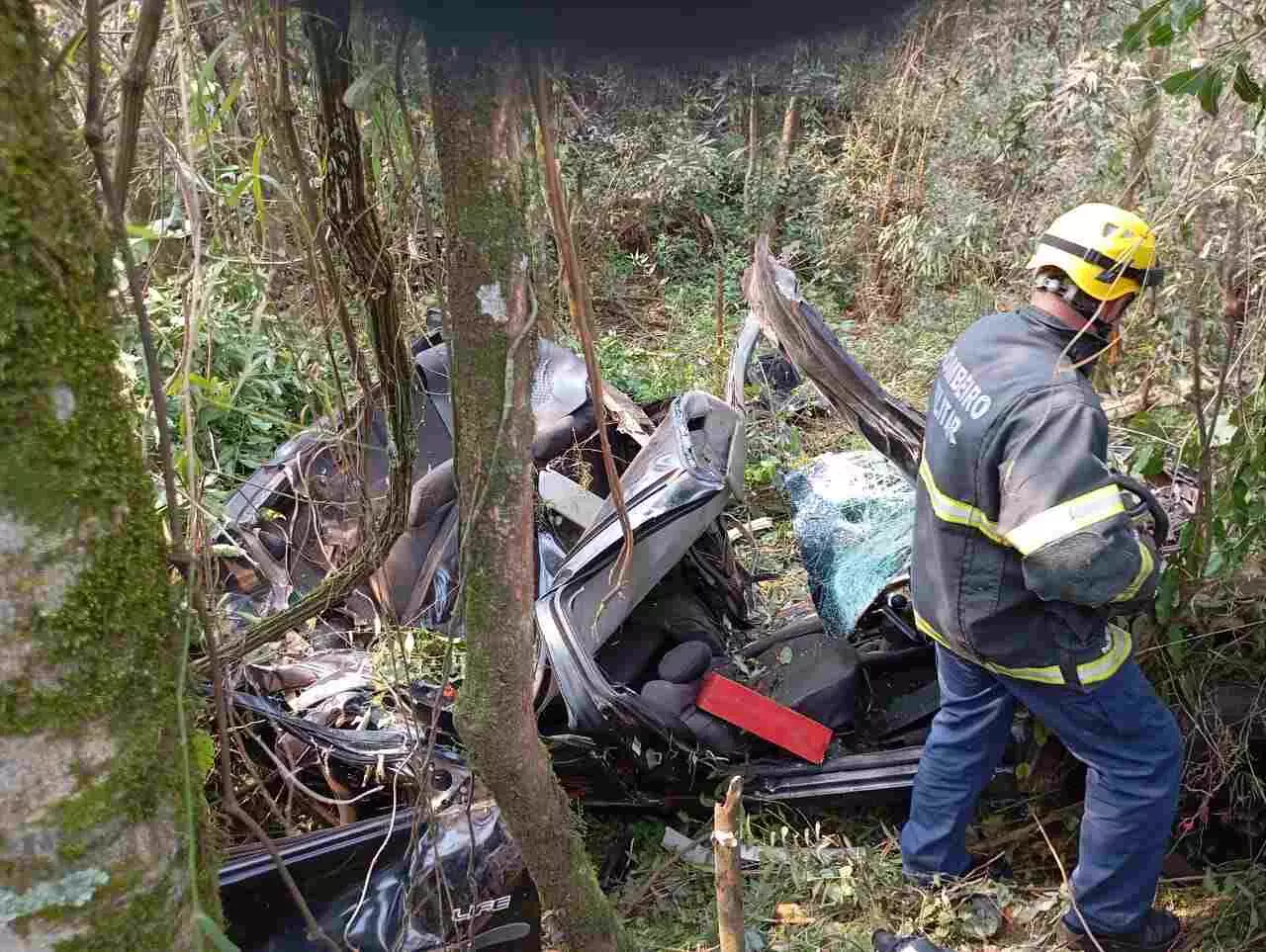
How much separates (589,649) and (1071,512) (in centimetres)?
137

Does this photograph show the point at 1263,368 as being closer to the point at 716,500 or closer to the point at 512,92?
the point at 716,500

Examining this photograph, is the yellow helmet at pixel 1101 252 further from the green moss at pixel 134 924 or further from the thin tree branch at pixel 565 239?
the green moss at pixel 134 924

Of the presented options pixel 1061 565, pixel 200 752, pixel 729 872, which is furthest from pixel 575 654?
pixel 200 752

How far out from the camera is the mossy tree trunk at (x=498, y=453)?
1221 mm

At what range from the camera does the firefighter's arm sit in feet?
7.34

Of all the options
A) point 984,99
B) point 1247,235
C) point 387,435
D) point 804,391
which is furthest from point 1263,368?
point 984,99

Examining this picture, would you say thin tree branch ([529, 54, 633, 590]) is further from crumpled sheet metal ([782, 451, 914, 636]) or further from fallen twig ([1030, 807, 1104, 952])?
fallen twig ([1030, 807, 1104, 952])

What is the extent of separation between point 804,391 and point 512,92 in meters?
4.81

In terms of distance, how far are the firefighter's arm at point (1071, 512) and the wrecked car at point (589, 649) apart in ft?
2.72

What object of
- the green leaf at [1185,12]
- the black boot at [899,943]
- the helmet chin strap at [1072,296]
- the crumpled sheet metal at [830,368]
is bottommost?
the black boot at [899,943]

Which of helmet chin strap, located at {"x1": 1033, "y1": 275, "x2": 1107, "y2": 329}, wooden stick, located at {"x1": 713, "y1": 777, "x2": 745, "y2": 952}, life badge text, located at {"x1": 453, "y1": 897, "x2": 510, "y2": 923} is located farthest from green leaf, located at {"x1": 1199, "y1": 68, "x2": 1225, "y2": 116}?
life badge text, located at {"x1": 453, "y1": 897, "x2": 510, "y2": 923}

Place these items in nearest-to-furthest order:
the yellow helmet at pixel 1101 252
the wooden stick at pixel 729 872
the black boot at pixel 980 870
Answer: the wooden stick at pixel 729 872, the yellow helmet at pixel 1101 252, the black boot at pixel 980 870

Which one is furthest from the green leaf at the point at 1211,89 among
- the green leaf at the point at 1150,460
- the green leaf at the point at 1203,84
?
the green leaf at the point at 1150,460

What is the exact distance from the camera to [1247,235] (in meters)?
2.75
